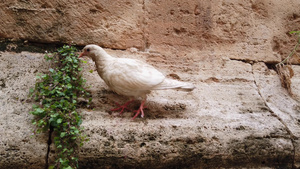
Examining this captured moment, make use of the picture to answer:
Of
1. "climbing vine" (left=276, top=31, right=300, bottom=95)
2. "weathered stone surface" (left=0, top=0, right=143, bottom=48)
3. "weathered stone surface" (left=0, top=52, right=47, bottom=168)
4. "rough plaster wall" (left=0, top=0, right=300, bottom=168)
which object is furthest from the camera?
"climbing vine" (left=276, top=31, right=300, bottom=95)

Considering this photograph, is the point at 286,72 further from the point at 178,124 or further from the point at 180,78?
the point at 178,124

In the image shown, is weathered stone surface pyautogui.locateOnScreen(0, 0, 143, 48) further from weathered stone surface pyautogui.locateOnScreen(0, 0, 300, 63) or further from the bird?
the bird

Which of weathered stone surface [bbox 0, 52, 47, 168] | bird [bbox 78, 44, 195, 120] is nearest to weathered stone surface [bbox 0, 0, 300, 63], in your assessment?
weathered stone surface [bbox 0, 52, 47, 168]

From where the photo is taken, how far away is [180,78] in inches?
75.9

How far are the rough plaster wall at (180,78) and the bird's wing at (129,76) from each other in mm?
255

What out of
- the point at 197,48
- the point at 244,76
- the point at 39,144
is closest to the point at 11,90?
the point at 39,144

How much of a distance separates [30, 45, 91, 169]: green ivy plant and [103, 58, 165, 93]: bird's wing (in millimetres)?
247

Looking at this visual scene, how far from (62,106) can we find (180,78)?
101 centimetres

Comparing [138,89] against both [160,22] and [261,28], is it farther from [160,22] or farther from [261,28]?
[261,28]

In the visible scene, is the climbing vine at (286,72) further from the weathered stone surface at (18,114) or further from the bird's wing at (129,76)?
the weathered stone surface at (18,114)

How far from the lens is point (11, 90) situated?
1496 mm

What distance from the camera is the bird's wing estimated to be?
1.38m

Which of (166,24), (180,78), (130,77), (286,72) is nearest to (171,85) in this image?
(130,77)

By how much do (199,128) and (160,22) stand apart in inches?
41.1
